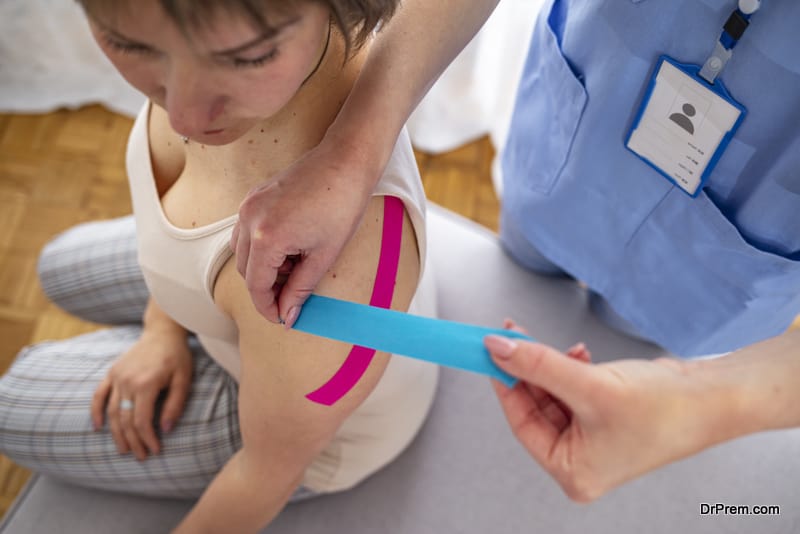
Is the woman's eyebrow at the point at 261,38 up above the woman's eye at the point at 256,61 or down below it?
above

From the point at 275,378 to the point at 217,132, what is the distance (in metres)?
0.23

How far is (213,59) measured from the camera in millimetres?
457

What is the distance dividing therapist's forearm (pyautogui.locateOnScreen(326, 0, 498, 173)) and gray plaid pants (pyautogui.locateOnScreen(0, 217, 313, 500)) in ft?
1.39

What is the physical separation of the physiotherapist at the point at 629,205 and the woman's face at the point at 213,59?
3.1 inches

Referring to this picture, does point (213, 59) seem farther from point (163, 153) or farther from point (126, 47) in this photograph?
point (163, 153)

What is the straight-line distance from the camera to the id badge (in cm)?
67

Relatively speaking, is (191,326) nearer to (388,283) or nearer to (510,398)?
(388,283)

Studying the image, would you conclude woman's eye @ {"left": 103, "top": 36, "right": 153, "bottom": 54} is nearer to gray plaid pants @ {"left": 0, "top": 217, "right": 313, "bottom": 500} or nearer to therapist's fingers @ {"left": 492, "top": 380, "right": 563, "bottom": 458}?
therapist's fingers @ {"left": 492, "top": 380, "right": 563, "bottom": 458}

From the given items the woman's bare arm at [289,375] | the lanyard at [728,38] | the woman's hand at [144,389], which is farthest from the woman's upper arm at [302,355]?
the lanyard at [728,38]

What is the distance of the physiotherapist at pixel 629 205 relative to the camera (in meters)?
0.51

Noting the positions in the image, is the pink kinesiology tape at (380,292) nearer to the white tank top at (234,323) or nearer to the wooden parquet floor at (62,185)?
the white tank top at (234,323)

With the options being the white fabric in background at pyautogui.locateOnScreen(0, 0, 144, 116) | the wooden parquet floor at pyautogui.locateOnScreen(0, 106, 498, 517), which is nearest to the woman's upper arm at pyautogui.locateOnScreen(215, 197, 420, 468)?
the wooden parquet floor at pyautogui.locateOnScreen(0, 106, 498, 517)

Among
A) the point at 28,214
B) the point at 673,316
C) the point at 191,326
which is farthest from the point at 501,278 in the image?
the point at 28,214

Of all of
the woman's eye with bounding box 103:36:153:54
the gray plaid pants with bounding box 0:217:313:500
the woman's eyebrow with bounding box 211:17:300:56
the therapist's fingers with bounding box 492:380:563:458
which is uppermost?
the woman's eyebrow with bounding box 211:17:300:56
